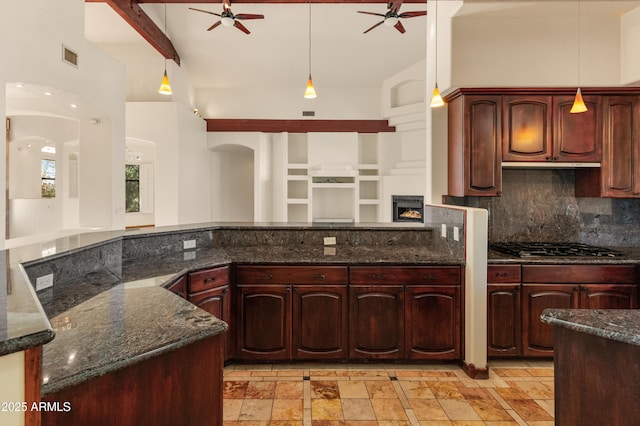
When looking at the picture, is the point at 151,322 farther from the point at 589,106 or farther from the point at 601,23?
the point at 601,23

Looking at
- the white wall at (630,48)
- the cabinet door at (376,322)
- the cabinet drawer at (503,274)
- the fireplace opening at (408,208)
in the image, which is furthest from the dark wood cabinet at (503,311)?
the fireplace opening at (408,208)

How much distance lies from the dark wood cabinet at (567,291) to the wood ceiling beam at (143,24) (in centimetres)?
576

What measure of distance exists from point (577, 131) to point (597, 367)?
2.69 metres

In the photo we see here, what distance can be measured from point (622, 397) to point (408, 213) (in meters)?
6.19

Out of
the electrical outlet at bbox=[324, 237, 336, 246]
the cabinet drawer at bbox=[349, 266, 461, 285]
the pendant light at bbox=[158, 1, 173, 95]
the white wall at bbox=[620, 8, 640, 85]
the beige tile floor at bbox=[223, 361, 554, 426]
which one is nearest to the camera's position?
the beige tile floor at bbox=[223, 361, 554, 426]

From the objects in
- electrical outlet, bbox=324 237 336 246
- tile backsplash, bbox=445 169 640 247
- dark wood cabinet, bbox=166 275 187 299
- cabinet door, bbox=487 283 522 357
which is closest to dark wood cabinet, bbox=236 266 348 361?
dark wood cabinet, bbox=166 275 187 299

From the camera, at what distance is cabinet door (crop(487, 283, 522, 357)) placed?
297cm

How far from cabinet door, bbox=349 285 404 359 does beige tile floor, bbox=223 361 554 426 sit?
0.15 m

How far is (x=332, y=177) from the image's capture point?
777cm

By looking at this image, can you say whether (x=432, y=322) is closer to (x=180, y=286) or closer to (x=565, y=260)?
(x=565, y=260)

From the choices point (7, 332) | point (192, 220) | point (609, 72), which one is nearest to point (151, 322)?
point (7, 332)

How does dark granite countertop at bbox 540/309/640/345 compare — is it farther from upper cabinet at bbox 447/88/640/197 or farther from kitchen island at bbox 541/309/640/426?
upper cabinet at bbox 447/88/640/197

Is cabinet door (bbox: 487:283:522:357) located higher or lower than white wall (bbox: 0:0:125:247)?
lower

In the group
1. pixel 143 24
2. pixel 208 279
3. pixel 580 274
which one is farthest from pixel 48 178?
pixel 580 274
